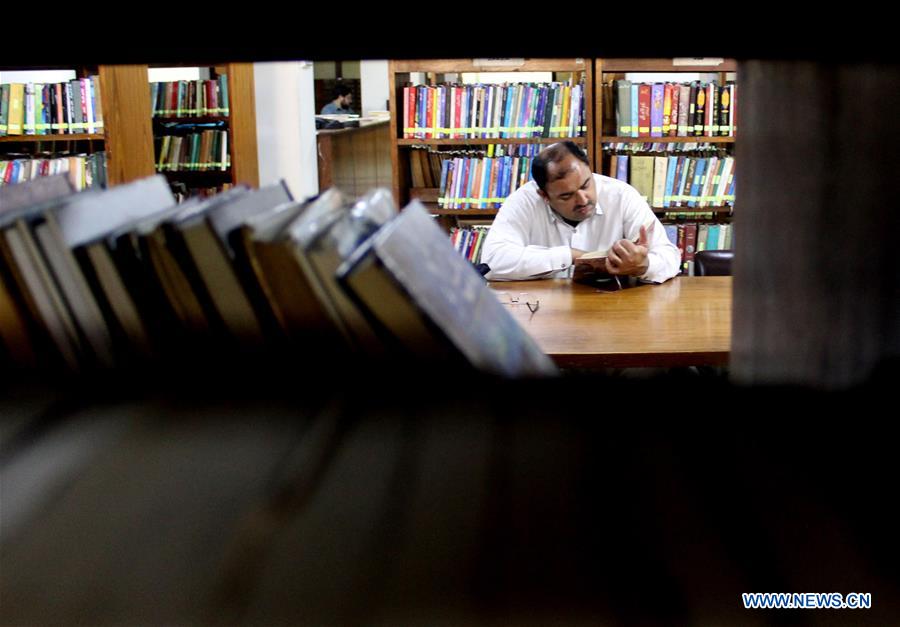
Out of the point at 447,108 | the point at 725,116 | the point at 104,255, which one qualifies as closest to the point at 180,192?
the point at 447,108

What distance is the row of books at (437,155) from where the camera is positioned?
4648 millimetres

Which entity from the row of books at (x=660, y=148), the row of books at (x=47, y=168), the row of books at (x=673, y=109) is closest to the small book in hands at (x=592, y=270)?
the row of books at (x=673, y=109)

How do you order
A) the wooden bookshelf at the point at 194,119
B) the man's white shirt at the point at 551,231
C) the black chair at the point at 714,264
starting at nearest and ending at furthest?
the man's white shirt at the point at 551,231 → the black chair at the point at 714,264 → the wooden bookshelf at the point at 194,119

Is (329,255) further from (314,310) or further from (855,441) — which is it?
(855,441)

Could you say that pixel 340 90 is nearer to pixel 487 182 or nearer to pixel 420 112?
pixel 420 112

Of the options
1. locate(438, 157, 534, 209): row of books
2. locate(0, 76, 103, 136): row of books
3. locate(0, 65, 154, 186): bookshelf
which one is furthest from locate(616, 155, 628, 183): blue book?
locate(0, 76, 103, 136): row of books

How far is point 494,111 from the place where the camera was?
4547mm

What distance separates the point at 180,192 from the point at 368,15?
15.5ft

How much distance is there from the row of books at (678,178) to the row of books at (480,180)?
18.7 inches

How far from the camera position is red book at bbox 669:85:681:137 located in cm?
442

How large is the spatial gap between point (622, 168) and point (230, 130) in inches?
88.4

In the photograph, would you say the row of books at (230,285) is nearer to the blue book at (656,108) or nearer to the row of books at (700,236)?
the blue book at (656,108)

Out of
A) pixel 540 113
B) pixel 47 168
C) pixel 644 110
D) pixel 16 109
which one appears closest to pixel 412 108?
pixel 540 113

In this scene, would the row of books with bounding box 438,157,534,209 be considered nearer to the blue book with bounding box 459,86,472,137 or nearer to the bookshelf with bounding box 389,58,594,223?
the bookshelf with bounding box 389,58,594,223
